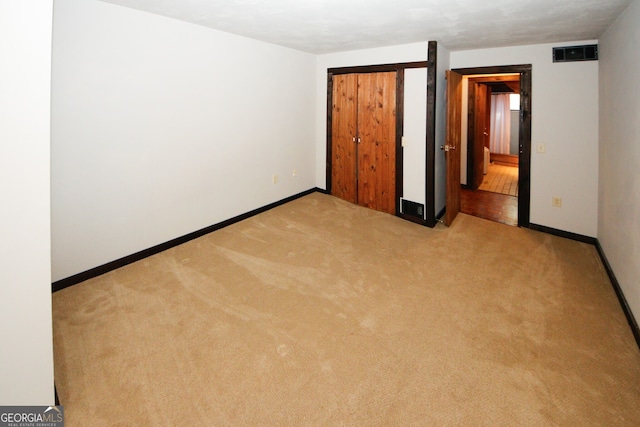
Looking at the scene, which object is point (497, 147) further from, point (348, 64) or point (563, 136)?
point (348, 64)

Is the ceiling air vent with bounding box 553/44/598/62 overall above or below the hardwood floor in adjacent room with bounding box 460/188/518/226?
above

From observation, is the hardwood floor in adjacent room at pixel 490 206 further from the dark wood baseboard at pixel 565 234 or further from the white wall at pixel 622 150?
the white wall at pixel 622 150

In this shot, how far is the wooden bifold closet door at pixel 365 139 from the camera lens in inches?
189

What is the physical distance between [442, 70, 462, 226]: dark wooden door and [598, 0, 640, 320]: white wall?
4.80 ft

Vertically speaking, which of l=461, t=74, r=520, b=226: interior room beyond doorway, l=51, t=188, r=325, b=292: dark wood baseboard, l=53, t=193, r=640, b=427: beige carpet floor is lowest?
l=53, t=193, r=640, b=427: beige carpet floor

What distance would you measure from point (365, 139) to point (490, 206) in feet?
7.41

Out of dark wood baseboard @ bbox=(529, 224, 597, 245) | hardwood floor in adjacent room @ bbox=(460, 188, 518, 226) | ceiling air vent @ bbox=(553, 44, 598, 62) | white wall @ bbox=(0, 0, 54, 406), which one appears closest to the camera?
white wall @ bbox=(0, 0, 54, 406)

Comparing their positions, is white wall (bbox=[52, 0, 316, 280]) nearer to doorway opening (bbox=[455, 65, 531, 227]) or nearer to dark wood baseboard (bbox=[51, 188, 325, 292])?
dark wood baseboard (bbox=[51, 188, 325, 292])

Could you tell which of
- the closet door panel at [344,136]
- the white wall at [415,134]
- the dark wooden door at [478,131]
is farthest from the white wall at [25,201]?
the dark wooden door at [478,131]

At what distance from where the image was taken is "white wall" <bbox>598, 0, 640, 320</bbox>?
2531 mm

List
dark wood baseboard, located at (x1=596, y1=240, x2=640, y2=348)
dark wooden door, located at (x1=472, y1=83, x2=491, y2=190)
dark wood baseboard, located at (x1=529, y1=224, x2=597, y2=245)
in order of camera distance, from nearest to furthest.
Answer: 1. dark wood baseboard, located at (x1=596, y1=240, x2=640, y2=348)
2. dark wood baseboard, located at (x1=529, y1=224, x2=597, y2=245)
3. dark wooden door, located at (x1=472, y1=83, x2=491, y2=190)

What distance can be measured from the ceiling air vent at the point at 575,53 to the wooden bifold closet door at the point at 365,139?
1818mm

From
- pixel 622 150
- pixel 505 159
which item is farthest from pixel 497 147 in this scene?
pixel 622 150

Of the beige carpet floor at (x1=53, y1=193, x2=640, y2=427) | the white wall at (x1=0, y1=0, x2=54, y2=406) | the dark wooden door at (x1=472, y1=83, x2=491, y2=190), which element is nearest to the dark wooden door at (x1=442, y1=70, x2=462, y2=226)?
the beige carpet floor at (x1=53, y1=193, x2=640, y2=427)
